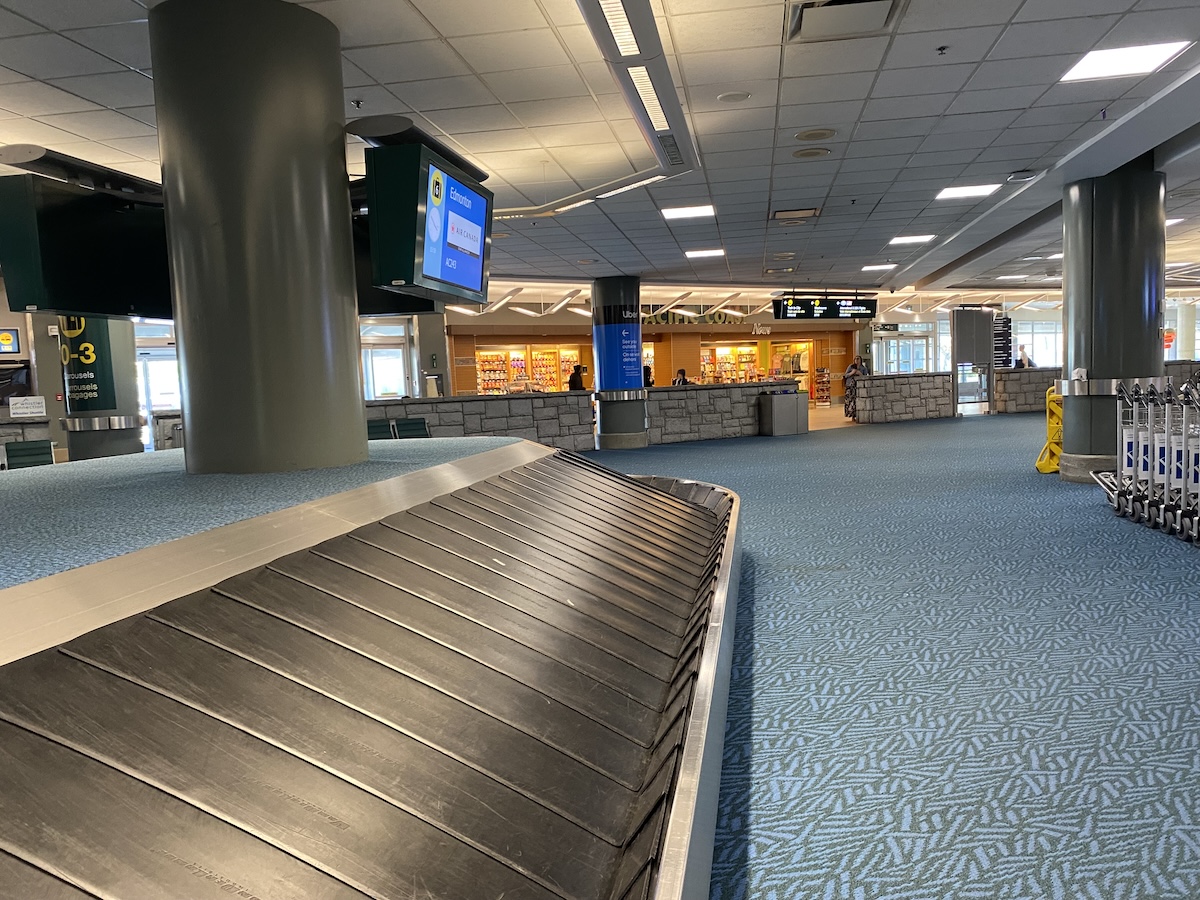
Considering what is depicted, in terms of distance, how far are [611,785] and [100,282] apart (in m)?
4.36

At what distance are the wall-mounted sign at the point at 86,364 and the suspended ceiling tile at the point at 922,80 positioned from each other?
686cm

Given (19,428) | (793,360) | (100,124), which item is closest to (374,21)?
(100,124)

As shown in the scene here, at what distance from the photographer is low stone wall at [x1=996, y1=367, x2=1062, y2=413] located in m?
21.0

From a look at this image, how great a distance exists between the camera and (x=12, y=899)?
3.07 feet

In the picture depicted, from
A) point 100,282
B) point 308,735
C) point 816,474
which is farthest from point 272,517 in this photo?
point 816,474

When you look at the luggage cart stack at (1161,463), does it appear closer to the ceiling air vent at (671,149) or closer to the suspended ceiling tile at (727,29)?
the suspended ceiling tile at (727,29)

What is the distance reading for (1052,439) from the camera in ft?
30.9

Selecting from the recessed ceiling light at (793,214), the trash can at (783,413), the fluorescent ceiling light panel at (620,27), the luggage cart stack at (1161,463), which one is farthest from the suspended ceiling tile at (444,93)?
the trash can at (783,413)

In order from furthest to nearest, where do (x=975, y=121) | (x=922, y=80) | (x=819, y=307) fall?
(x=819, y=307)
(x=975, y=121)
(x=922, y=80)

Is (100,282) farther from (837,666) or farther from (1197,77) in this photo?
(1197,77)

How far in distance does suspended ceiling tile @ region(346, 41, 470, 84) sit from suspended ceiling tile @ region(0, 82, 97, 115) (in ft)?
7.04

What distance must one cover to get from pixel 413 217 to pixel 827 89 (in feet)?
11.7

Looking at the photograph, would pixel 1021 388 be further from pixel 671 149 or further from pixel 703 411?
pixel 671 149

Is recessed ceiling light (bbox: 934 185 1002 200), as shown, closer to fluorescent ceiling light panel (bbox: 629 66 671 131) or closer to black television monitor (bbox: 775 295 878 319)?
fluorescent ceiling light panel (bbox: 629 66 671 131)
